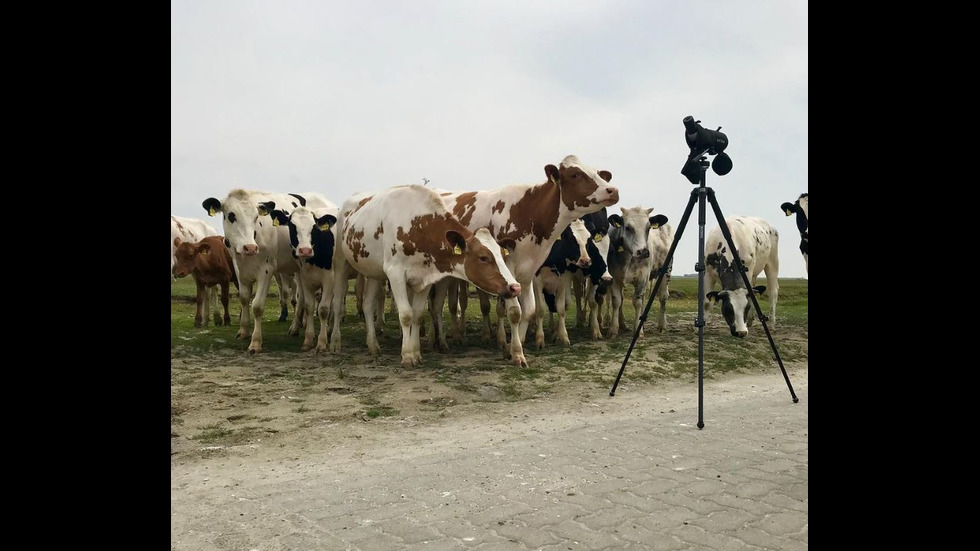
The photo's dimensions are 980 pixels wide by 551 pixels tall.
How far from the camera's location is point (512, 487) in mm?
4066

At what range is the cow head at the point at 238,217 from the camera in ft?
34.1

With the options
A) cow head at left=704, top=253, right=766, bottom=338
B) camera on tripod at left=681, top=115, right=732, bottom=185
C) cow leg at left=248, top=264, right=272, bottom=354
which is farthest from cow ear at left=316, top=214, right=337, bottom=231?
cow head at left=704, top=253, right=766, bottom=338

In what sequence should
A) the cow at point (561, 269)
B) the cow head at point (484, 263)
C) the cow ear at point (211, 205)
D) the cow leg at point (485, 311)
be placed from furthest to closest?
the cow leg at point (485, 311), the cow at point (561, 269), the cow ear at point (211, 205), the cow head at point (484, 263)

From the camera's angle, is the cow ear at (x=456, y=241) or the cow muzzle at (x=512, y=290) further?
the cow ear at (x=456, y=241)

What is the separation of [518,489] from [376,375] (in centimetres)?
486

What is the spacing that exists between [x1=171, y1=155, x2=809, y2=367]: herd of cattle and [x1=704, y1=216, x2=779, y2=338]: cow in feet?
0.11

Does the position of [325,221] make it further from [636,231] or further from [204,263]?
[636,231]

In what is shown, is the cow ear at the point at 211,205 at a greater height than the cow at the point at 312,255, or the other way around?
the cow ear at the point at 211,205

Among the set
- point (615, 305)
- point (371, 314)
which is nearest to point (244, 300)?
point (371, 314)

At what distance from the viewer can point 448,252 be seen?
920cm

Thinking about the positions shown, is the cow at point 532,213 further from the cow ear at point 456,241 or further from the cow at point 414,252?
the cow ear at point 456,241

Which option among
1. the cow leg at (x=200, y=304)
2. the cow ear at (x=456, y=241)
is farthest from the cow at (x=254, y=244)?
the cow ear at (x=456, y=241)

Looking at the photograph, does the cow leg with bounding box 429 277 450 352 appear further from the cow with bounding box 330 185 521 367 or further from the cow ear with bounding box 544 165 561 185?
the cow ear with bounding box 544 165 561 185

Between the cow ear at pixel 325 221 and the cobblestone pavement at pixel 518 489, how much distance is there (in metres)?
6.05
